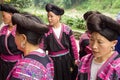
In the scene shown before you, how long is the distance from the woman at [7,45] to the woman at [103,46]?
2.04 metres

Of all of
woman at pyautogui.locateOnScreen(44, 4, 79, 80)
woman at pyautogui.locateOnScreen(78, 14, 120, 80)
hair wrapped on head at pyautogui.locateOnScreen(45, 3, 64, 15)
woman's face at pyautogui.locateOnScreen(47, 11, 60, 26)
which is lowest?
woman at pyautogui.locateOnScreen(44, 4, 79, 80)

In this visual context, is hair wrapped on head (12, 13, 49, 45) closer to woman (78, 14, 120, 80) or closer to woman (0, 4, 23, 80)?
woman (78, 14, 120, 80)

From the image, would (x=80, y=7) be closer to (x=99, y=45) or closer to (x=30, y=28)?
(x=99, y=45)

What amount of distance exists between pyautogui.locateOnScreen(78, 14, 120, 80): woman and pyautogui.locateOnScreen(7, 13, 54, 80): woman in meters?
0.41

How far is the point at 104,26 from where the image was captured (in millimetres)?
2602

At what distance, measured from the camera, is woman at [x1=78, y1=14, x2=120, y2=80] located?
258 cm

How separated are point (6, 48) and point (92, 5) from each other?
45.7 feet

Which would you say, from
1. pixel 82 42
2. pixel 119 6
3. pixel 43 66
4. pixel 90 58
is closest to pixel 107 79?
pixel 90 58

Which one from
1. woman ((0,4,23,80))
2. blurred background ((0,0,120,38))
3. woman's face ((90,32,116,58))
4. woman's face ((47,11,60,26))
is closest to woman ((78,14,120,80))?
woman's face ((90,32,116,58))

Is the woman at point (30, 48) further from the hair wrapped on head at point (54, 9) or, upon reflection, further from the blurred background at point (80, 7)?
the blurred background at point (80, 7)

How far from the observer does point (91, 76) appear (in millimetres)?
2762

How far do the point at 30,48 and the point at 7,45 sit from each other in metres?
2.02

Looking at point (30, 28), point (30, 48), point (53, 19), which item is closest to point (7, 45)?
point (53, 19)

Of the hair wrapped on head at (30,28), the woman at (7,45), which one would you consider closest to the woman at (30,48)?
the hair wrapped on head at (30,28)
